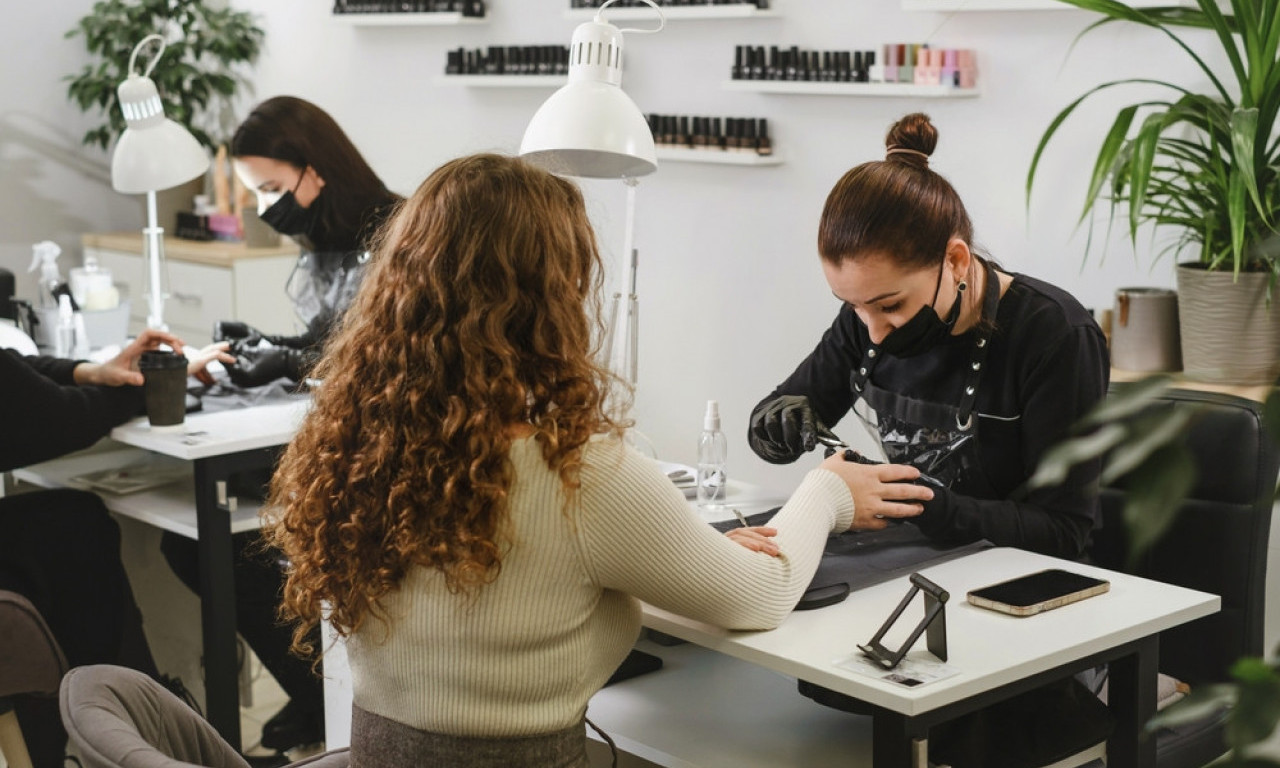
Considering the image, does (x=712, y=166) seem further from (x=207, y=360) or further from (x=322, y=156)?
(x=207, y=360)

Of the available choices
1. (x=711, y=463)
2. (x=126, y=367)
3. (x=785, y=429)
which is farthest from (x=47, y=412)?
(x=785, y=429)

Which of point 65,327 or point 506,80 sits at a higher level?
point 506,80

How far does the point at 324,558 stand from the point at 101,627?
1.51 metres

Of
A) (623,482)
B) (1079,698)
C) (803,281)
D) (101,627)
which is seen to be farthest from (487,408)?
(803,281)

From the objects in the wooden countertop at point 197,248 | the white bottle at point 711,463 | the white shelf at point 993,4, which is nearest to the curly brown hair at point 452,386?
the white bottle at point 711,463

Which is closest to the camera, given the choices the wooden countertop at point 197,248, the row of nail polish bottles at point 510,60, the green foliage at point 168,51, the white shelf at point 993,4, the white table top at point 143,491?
the white table top at point 143,491

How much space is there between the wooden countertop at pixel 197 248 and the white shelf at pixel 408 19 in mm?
785

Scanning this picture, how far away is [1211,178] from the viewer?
8.42 ft

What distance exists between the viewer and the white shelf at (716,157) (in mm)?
3668

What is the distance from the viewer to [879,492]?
5.95 feet

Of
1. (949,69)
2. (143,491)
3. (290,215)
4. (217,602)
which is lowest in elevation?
(217,602)

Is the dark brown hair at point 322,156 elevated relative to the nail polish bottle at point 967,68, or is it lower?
lower

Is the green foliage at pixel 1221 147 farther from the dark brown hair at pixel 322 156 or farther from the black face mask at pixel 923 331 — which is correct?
the dark brown hair at pixel 322 156

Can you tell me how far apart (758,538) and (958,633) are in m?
0.25
